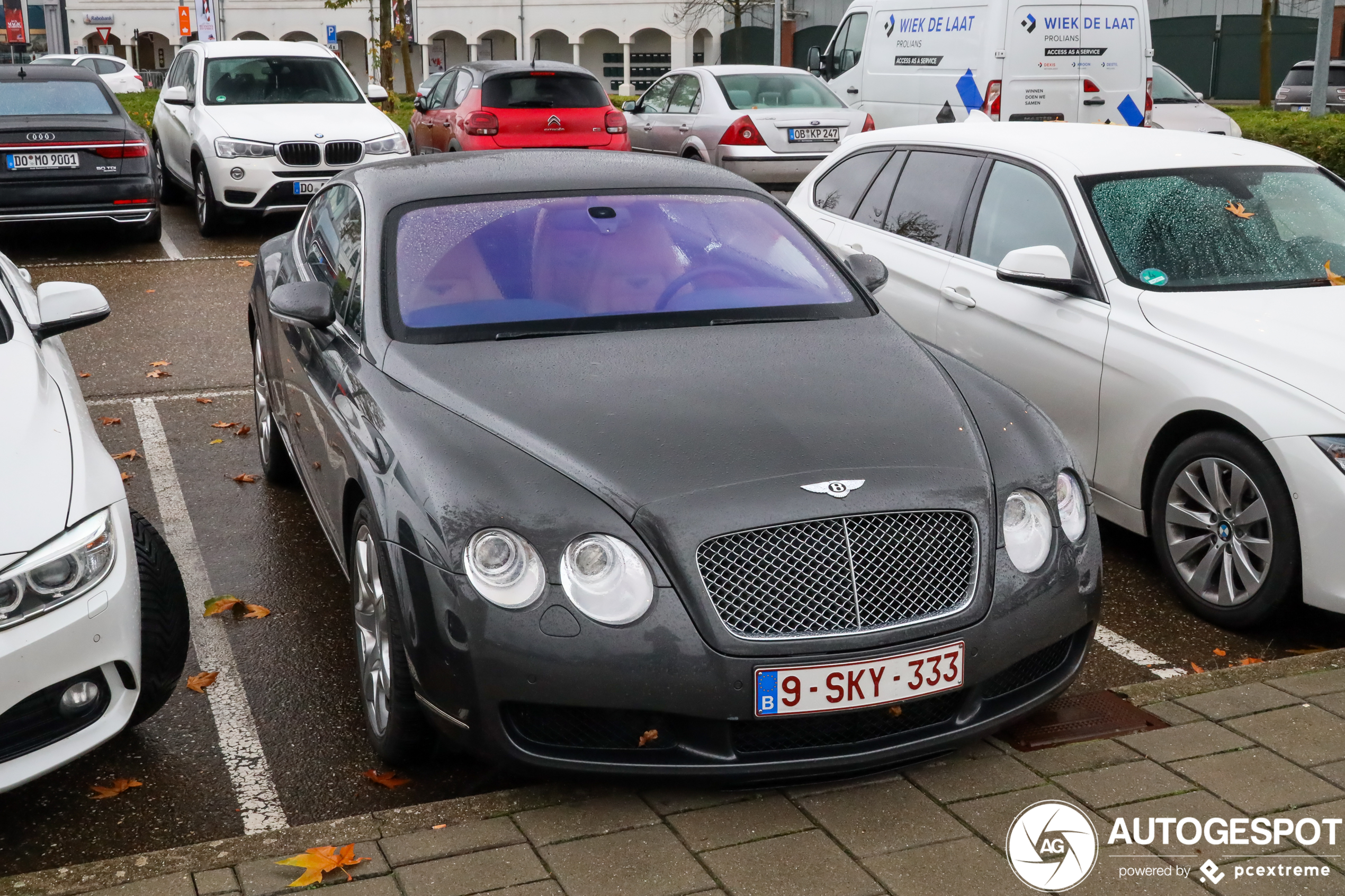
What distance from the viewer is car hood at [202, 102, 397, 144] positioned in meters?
12.8

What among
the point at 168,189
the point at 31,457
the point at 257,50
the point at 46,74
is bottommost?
the point at 168,189

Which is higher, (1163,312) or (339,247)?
(339,247)

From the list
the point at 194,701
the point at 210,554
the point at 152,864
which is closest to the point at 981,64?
the point at 210,554

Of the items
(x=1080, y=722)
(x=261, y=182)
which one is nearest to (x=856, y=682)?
(x=1080, y=722)

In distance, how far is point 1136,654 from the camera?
15.3ft

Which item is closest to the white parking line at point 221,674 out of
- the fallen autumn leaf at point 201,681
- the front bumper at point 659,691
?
the fallen autumn leaf at point 201,681

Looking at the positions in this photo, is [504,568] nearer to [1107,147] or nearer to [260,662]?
[260,662]

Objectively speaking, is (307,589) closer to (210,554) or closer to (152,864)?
(210,554)

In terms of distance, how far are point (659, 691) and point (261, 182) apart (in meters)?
10.6

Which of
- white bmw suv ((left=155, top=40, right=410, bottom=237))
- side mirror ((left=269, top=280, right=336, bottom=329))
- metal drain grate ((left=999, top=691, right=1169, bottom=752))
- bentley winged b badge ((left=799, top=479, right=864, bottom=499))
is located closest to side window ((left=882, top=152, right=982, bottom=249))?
metal drain grate ((left=999, top=691, right=1169, bottom=752))

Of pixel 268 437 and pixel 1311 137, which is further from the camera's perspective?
pixel 1311 137

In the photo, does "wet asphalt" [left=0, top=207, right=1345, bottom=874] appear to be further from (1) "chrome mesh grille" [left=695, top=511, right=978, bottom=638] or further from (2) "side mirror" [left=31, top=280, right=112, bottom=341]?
(2) "side mirror" [left=31, top=280, right=112, bottom=341]

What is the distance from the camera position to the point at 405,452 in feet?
12.0

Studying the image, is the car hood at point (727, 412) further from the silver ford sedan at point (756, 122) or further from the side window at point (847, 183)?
the silver ford sedan at point (756, 122)
